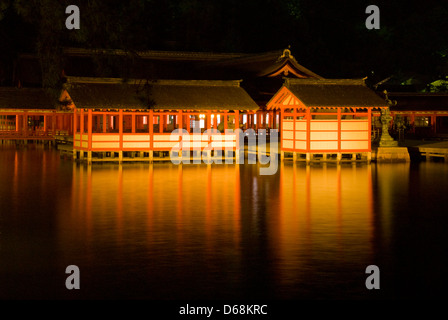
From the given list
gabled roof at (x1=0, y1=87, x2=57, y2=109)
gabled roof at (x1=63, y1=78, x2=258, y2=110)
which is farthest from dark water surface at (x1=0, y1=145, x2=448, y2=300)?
gabled roof at (x1=0, y1=87, x2=57, y2=109)

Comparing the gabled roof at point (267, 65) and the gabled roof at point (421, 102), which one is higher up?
the gabled roof at point (267, 65)

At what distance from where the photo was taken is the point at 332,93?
37250 mm

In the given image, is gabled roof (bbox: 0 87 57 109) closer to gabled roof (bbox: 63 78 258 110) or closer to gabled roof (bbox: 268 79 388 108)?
gabled roof (bbox: 63 78 258 110)

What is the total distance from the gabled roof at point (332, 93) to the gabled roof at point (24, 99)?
2743cm

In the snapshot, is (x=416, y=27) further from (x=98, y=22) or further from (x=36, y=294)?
(x=36, y=294)

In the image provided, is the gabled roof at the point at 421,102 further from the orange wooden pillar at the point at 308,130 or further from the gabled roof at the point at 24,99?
the gabled roof at the point at 24,99

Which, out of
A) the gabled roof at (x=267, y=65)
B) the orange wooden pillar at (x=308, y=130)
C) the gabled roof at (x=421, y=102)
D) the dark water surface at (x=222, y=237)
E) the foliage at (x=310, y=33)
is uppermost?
the foliage at (x=310, y=33)

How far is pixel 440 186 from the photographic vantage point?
24406 mm

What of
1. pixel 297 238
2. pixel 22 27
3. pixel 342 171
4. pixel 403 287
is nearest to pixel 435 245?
pixel 297 238

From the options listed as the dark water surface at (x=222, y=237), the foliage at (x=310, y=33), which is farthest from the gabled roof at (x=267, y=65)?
the dark water surface at (x=222, y=237)

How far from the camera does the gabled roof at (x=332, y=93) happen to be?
36.2 meters

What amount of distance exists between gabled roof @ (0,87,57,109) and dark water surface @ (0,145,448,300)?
34.2 m

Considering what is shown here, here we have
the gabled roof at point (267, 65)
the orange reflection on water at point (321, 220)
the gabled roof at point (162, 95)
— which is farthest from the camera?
the gabled roof at point (267, 65)

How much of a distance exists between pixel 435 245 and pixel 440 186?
38.1 ft
